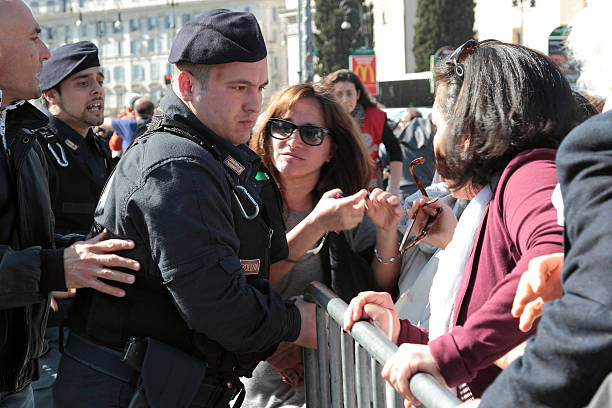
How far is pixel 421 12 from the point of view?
1983 inches

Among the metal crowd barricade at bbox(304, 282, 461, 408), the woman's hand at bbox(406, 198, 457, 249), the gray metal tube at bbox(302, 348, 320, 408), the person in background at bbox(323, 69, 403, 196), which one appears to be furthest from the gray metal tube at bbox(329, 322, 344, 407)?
the person in background at bbox(323, 69, 403, 196)

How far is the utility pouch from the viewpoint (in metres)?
2.12

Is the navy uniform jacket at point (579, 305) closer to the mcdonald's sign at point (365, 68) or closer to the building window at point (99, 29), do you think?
the mcdonald's sign at point (365, 68)

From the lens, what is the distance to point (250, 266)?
233 centimetres

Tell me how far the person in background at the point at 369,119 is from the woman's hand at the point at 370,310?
4.76 m

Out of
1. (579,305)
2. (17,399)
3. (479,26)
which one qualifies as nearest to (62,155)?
(17,399)

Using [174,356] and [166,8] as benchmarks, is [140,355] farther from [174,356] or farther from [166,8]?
[166,8]

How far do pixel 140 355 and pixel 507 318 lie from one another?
1104mm

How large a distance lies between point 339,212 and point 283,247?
0.28 m

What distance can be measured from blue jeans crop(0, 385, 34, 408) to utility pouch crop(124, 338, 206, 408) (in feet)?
2.49

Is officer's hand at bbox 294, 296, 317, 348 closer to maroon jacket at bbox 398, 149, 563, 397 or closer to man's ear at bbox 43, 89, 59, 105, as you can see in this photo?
maroon jacket at bbox 398, 149, 563, 397

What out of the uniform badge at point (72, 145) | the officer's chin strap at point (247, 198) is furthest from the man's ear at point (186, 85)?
the uniform badge at point (72, 145)

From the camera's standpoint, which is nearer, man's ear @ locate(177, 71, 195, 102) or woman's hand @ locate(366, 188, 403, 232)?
man's ear @ locate(177, 71, 195, 102)

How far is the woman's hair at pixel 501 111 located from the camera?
188 centimetres
